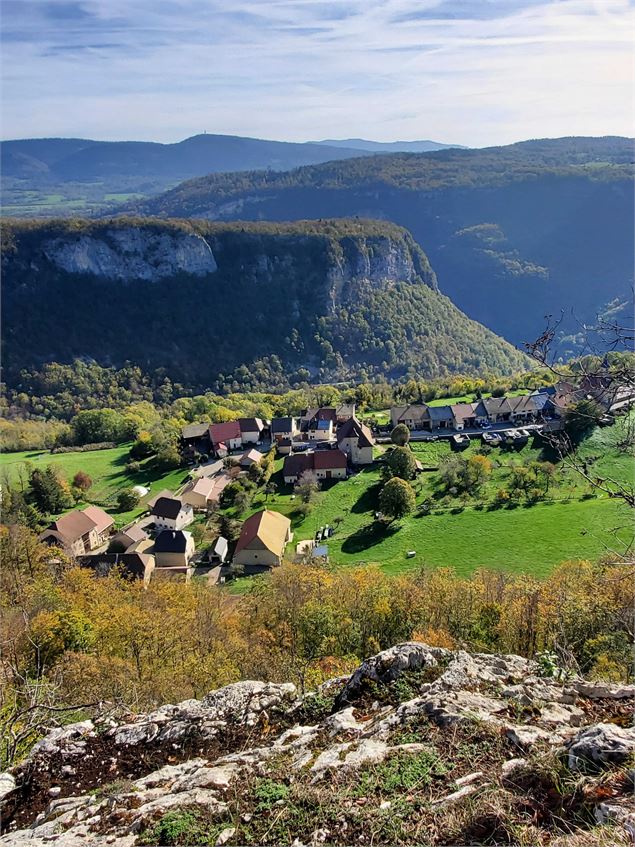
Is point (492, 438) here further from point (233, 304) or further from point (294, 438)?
→ point (233, 304)

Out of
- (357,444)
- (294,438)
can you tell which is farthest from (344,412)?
(357,444)

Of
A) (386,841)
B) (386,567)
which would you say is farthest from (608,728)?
(386,567)

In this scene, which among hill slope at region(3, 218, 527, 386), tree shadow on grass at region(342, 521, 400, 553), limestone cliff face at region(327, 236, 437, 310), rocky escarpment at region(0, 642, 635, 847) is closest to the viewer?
rocky escarpment at region(0, 642, 635, 847)

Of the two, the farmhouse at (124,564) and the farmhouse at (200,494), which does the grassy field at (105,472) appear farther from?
the farmhouse at (124,564)

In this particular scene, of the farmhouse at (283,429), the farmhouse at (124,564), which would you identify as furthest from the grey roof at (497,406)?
the farmhouse at (124,564)

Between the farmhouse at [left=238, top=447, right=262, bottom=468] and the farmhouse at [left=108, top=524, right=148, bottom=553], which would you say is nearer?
the farmhouse at [left=108, top=524, right=148, bottom=553]

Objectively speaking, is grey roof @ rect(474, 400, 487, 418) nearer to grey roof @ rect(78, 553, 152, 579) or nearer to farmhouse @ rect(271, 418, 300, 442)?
farmhouse @ rect(271, 418, 300, 442)

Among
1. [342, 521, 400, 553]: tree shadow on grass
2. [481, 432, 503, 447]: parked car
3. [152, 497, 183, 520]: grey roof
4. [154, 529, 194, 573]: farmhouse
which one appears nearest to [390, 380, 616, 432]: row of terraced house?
[481, 432, 503, 447]: parked car

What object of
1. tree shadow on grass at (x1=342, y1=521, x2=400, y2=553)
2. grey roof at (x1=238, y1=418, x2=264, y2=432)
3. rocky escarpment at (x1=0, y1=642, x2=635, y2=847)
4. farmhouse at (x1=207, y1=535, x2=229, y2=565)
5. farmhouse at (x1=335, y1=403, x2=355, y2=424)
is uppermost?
rocky escarpment at (x1=0, y1=642, x2=635, y2=847)
